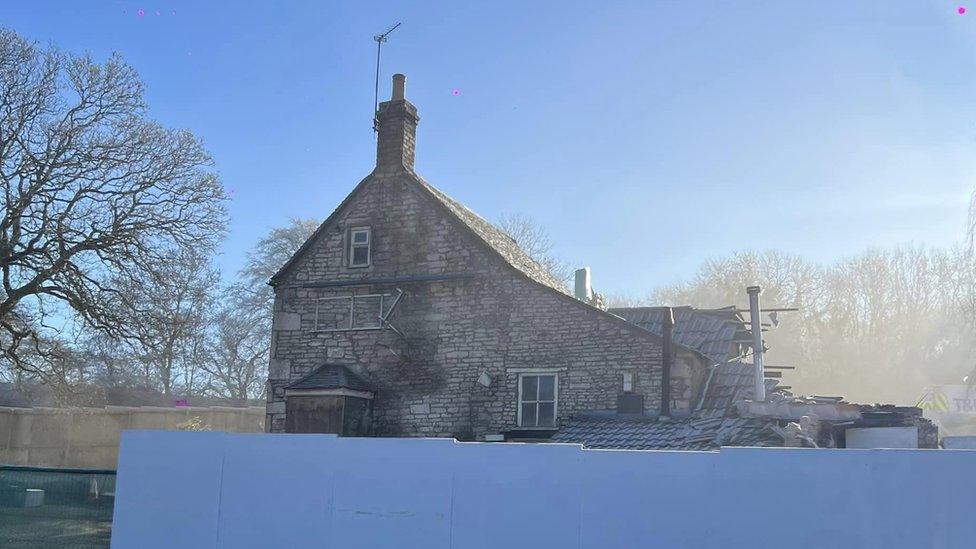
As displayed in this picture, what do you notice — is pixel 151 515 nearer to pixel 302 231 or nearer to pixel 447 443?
pixel 447 443

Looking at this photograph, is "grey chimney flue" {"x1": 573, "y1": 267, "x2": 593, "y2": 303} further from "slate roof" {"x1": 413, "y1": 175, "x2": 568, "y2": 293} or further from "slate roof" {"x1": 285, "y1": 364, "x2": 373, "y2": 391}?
"slate roof" {"x1": 285, "y1": 364, "x2": 373, "y2": 391}

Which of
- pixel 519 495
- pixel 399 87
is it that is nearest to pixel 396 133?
pixel 399 87

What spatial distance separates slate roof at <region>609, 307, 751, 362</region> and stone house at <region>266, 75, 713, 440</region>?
184cm

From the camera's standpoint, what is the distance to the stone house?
17219 millimetres

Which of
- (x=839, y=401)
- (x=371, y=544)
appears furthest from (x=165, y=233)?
(x=839, y=401)

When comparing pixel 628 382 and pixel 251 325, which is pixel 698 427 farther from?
pixel 251 325

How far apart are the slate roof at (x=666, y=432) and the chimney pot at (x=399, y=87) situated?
9.04 meters

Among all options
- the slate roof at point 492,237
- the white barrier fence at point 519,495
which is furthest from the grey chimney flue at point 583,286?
the white barrier fence at point 519,495

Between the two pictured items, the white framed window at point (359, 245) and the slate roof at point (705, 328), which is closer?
the slate roof at point (705, 328)

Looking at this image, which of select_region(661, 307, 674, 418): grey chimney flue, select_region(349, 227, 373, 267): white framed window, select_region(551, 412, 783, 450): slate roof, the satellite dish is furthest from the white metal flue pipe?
select_region(349, 227, 373, 267): white framed window

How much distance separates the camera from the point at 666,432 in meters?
15.0

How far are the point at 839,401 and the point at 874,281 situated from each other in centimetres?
4198

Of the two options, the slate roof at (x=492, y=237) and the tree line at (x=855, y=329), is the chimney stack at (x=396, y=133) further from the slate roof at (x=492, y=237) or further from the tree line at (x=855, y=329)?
the tree line at (x=855, y=329)

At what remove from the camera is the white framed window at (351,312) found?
19328 mm
